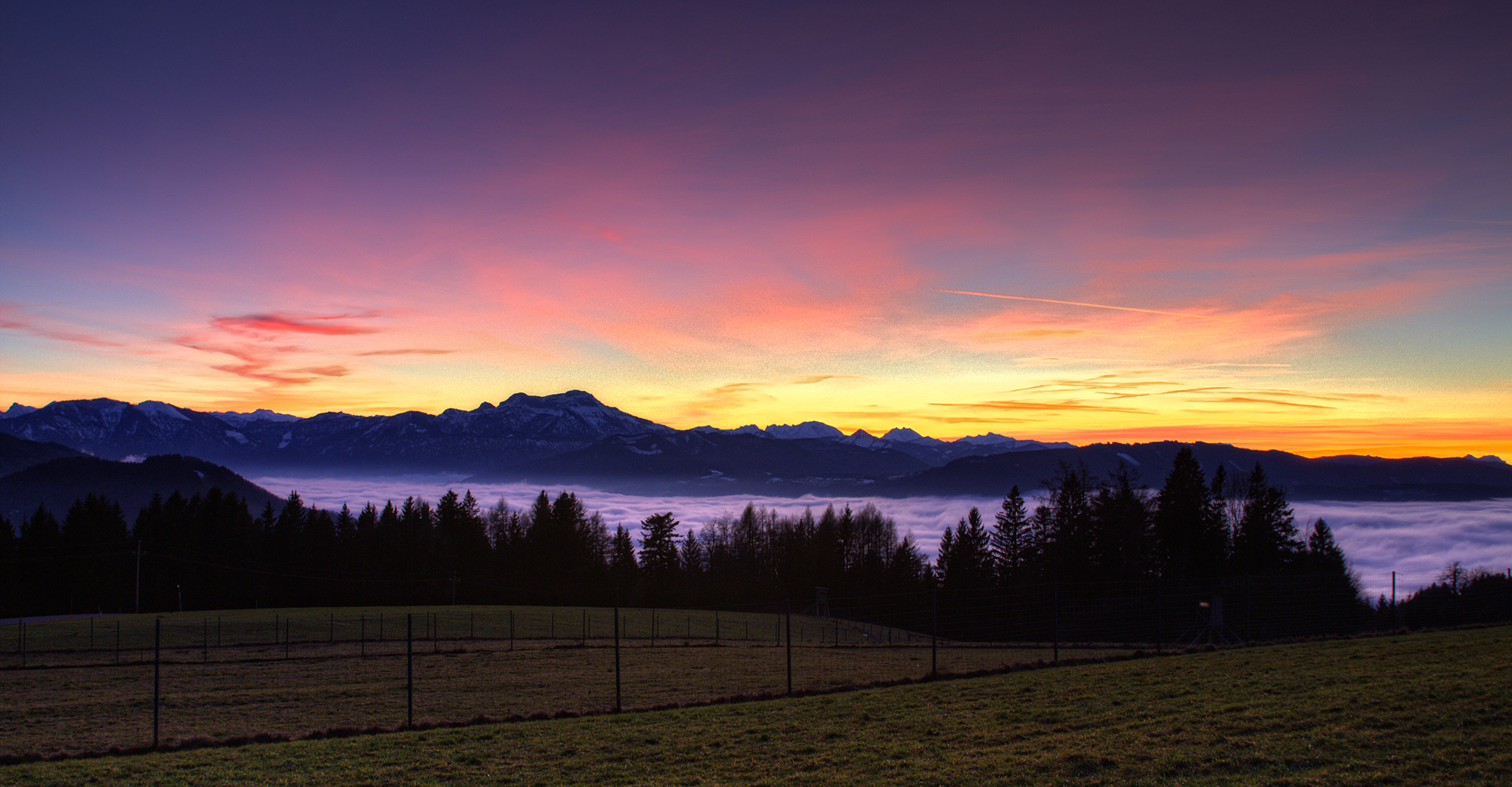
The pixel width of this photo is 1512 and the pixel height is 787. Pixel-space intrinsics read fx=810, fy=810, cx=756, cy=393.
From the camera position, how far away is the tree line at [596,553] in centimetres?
6381

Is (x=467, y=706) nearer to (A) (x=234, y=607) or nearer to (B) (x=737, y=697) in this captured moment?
(B) (x=737, y=697)

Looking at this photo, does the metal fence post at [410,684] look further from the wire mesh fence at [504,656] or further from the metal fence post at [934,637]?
the metal fence post at [934,637]

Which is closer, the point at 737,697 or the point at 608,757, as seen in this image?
the point at 608,757

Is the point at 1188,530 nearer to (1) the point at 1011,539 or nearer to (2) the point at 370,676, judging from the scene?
(1) the point at 1011,539

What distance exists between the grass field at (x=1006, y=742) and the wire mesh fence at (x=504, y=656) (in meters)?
1.81

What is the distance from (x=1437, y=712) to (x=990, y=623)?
5017 centimetres

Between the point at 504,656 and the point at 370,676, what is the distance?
24.8 ft

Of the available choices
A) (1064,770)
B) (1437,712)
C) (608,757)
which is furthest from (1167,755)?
(608,757)

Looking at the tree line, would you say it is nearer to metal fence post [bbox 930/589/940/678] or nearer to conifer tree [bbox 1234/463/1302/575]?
conifer tree [bbox 1234/463/1302/575]

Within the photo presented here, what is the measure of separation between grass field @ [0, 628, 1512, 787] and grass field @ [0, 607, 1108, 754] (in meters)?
3.63

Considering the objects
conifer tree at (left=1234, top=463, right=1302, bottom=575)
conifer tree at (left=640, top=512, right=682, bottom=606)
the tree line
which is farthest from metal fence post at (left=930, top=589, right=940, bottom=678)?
conifer tree at (left=640, top=512, right=682, bottom=606)

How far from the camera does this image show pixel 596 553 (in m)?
102

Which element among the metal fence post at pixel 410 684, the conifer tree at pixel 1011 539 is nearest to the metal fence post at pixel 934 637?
the metal fence post at pixel 410 684

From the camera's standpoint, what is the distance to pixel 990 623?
2335 inches
